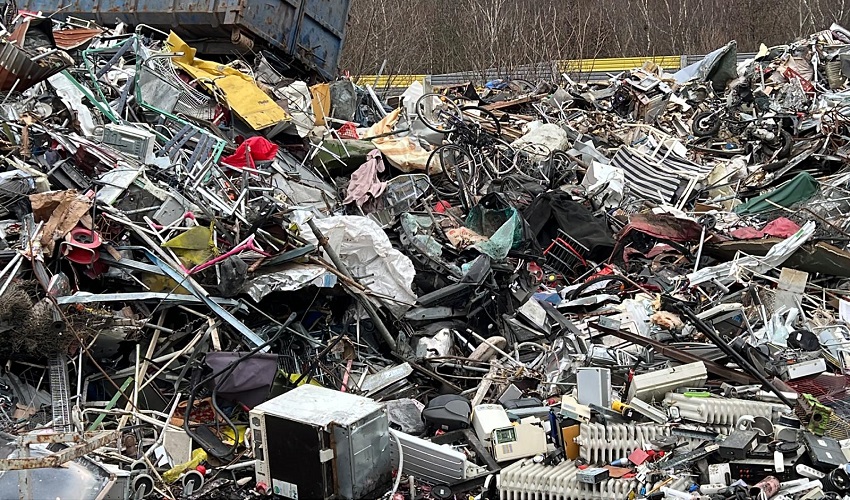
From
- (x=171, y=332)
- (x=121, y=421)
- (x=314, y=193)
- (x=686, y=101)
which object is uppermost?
(x=686, y=101)

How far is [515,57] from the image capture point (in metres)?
18.9

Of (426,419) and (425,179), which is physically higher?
(425,179)

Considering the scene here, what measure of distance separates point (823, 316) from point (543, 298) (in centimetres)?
217

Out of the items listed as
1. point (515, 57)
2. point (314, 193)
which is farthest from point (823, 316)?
point (515, 57)

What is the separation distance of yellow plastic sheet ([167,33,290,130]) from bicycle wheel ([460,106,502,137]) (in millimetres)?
3036

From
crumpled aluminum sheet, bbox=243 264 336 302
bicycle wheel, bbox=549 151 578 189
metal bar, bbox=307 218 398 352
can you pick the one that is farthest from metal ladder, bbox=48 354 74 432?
bicycle wheel, bbox=549 151 578 189

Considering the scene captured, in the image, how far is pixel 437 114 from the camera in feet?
33.7

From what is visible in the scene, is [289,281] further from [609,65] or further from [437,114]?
[609,65]

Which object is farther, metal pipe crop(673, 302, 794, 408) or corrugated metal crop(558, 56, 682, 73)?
corrugated metal crop(558, 56, 682, 73)

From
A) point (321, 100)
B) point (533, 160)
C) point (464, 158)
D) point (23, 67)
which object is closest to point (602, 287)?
point (464, 158)

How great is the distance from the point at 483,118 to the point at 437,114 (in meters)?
0.88

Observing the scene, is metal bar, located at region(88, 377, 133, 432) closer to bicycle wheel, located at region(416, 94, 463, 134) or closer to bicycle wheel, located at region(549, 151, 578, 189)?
bicycle wheel, located at region(549, 151, 578, 189)

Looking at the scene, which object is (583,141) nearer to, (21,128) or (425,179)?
(425,179)

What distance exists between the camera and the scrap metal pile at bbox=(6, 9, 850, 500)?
4.33m
